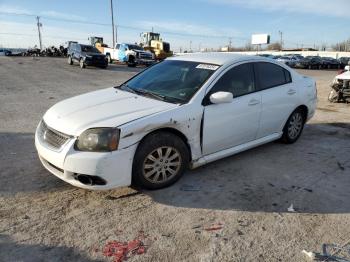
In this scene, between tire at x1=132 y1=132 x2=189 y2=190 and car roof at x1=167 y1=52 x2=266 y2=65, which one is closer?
tire at x1=132 y1=132 x2=189 y2=190

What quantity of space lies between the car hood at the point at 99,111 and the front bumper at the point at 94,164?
0.25 metres

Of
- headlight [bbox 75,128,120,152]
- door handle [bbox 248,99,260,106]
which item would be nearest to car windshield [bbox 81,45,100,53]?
door handle [bbox 248,99,260,106]

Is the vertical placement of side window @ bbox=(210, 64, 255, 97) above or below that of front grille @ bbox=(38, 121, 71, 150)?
above

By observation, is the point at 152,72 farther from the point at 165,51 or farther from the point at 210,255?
the point at 165,51

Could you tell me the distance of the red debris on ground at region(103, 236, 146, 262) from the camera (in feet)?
9.86

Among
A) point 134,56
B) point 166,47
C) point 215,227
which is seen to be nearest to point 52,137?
point 215,227

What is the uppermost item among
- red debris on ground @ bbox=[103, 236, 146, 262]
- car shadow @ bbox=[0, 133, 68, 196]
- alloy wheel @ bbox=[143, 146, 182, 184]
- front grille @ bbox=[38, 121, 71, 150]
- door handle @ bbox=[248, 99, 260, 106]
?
door handle @ bbox=[248, 99, 260, 106]

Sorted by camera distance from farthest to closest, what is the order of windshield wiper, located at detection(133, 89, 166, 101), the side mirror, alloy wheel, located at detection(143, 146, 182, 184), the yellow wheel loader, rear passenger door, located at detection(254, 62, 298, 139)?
the yellow wheel loader < rear passenger door, located at detection(254, 62, 298, 139) < windshield wiper, located at detection(133, 89, 166, 101) < the side mirror < alloy wheel, located at detection(143, 146, 182, 184)

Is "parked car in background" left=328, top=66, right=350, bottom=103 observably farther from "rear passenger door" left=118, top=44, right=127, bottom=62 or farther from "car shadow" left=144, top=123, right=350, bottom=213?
"rear passenger door" left=118, top=44, right=127, bottom=62

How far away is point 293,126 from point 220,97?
2.31 m

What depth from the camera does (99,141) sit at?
3.71 m

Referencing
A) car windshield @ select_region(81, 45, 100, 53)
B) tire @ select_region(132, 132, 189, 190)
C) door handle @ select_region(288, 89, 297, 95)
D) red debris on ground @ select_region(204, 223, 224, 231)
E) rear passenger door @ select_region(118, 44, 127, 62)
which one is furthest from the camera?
rear passenger door @ select_region(118, 44, 127, 62)

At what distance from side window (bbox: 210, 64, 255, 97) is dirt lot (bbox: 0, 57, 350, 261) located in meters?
1.07

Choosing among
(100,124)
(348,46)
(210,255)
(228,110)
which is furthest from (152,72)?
(348,46)
